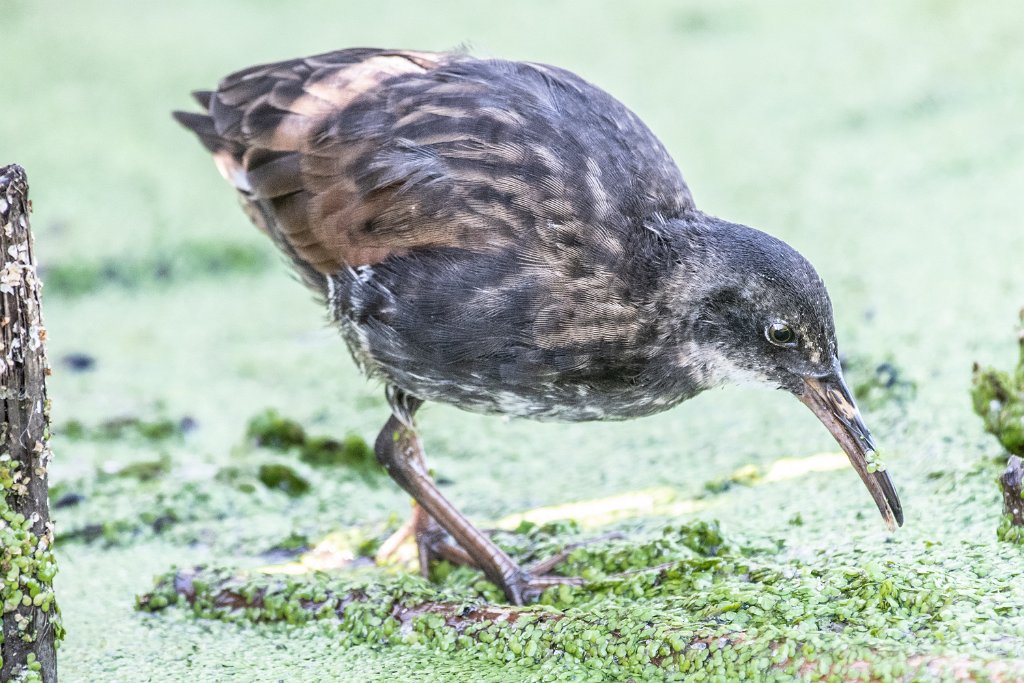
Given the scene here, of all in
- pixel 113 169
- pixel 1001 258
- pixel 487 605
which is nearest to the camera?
pixel 487 605

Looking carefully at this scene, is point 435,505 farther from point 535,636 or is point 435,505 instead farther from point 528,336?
point 535,636

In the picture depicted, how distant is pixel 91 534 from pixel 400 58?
2.05m

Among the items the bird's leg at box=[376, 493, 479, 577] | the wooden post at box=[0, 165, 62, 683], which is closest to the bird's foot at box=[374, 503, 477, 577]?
the bird's leg at box=[376, 493, 479, 577]

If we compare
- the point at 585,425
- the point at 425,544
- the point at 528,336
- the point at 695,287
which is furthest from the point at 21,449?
the point at 585,425

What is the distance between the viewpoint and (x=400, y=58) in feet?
13.9

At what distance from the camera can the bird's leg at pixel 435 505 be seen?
3730mm

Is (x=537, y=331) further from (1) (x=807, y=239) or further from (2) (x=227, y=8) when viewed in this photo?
(2) (x=227, y=8)

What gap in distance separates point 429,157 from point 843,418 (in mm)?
1451

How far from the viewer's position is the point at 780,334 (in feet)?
11.3

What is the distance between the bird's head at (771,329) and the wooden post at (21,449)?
177cm

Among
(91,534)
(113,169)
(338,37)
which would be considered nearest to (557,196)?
(91,534)

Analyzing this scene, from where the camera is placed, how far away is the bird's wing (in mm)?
3625

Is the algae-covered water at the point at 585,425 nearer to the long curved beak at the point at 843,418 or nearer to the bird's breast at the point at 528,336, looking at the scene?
the long curved beak at the point at 843,418

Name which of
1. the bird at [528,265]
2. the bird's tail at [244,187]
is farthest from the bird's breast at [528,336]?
the bird's tail at [244,187]
